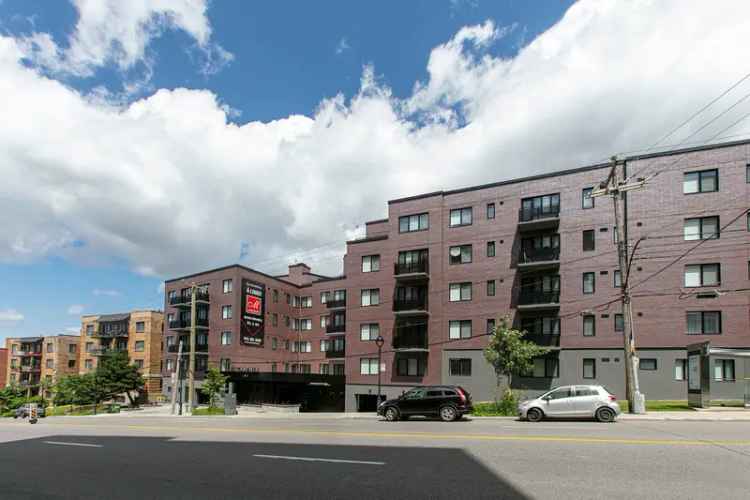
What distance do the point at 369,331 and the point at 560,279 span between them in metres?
17.2

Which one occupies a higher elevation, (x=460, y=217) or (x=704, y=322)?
(x=460, y=217)

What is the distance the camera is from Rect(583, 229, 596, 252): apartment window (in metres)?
37.8

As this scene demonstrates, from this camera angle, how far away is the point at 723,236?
3422 cm

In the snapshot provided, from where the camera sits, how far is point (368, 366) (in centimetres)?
4606

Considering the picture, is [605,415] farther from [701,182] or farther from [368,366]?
[368,366]

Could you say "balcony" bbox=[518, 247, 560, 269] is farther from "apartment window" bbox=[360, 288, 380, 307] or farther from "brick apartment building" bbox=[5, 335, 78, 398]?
"brick apartment building" bbox=[5, 335, 78, 398]

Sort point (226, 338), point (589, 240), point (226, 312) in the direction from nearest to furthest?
1. point (589, 240)
2. point (226, 338)
3. point (226, 312)

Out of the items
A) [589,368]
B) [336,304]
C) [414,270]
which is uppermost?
[414,270]

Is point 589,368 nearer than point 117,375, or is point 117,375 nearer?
point 589,368

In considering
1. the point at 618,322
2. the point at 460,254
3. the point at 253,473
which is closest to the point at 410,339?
the point at 460,254

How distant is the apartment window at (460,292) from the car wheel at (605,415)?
2173 centimetres

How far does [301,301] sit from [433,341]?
28495 mm

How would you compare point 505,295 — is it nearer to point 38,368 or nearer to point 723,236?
point 723,236

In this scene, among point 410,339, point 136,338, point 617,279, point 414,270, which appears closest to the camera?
point 617,279
